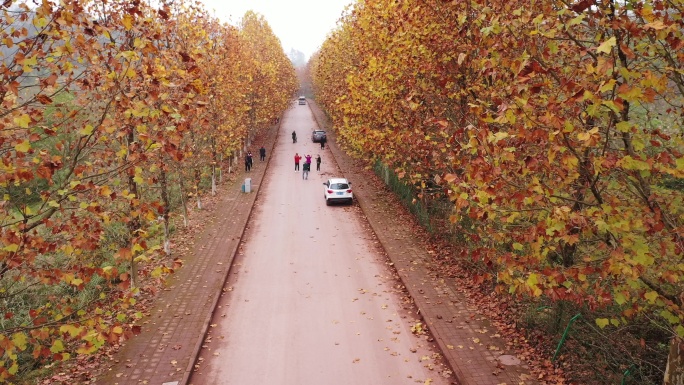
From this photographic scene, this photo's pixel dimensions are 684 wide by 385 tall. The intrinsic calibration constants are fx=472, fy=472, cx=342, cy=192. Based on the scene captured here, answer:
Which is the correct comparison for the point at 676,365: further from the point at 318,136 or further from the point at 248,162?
the point at 318,136

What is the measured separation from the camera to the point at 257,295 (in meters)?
15.5

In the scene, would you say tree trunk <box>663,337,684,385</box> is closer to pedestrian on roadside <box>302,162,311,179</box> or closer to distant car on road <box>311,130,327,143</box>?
pedestrian on roadside <box>302,162,311,179</box>

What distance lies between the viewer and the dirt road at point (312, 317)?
1117 cm

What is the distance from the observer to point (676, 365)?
6664 millimetres

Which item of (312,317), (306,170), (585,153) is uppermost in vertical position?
(585,153)

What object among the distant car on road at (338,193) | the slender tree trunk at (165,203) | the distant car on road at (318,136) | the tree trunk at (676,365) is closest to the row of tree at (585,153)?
the tree trunk at (676,365)

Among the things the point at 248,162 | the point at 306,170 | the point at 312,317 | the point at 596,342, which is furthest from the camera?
the point at 248,162

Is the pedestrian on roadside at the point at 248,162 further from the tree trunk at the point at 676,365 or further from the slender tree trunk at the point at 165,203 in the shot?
the tree trunk at the point at 676,365

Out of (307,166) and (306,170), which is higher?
(307,166)

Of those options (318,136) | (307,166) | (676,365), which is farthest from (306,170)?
(676,365)

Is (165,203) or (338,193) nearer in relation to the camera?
(165,203)

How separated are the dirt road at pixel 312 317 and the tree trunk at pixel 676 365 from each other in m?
4.84

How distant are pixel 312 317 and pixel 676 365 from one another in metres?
9.18

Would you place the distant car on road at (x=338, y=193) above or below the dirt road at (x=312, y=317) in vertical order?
above
